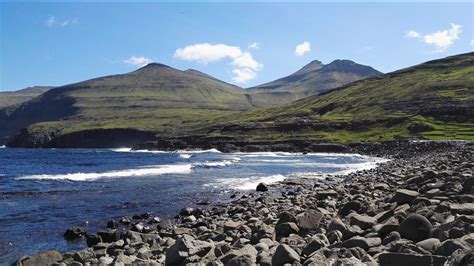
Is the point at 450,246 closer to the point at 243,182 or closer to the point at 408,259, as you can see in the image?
the point at 408,259

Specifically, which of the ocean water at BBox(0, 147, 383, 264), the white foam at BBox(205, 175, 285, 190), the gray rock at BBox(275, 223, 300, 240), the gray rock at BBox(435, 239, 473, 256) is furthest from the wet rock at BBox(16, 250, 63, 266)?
the white foam at BBox(205, 175, 285, 190)

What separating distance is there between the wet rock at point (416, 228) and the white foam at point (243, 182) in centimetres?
3320

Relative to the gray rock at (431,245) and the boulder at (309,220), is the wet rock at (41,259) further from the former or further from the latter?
the gray rock at (431,245)

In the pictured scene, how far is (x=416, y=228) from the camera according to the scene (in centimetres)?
1267

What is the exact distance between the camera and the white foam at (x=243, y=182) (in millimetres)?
47594

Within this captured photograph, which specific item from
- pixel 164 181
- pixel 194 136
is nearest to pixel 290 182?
pixel 164 181

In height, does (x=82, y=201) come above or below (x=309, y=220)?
below

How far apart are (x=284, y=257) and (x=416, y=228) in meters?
4.03

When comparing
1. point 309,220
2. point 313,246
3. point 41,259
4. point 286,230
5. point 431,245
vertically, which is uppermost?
point 431,245

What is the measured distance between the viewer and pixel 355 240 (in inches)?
485

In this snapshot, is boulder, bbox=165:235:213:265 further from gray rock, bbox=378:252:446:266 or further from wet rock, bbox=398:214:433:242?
gray rock, bbox=378:252:446:266

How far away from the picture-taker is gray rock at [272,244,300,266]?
1155cm

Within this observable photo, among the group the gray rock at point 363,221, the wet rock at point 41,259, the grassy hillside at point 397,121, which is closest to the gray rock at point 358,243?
the gray rock at point 363,221

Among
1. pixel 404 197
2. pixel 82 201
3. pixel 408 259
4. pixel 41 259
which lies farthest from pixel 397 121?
pixel 408 259
